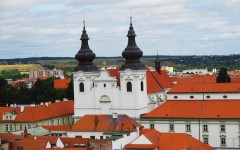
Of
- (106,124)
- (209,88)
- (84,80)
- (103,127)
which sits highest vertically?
(84,80)

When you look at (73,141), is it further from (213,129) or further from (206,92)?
(206,92)

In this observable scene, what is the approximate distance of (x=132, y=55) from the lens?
7625 cm

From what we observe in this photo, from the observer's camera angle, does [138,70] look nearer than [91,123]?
No

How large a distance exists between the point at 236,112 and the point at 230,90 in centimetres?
710

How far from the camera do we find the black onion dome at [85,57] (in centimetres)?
8031

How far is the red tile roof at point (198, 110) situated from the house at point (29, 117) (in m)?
17.2

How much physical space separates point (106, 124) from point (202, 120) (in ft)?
39.7

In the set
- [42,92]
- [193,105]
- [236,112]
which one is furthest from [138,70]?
[42,92]

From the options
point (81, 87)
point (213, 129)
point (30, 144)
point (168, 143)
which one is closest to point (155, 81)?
point (81, 87)

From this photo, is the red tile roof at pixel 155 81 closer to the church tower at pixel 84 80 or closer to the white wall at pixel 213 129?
the church tower at pixel 84 80

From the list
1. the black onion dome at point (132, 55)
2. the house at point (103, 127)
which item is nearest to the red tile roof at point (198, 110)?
the house at point (103, 127)

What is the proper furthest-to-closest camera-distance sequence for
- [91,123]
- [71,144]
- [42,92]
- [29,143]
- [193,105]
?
[42,92] → [193,105] → [91,123] → [71,144] → [29,143]

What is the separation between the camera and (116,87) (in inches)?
3046

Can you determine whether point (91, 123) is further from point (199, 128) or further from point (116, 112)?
point (199, 128)
